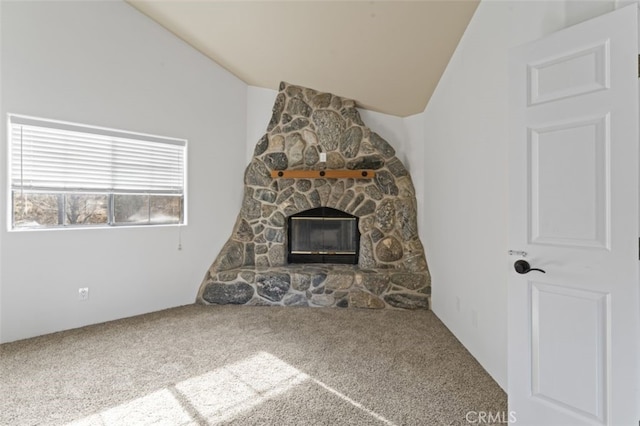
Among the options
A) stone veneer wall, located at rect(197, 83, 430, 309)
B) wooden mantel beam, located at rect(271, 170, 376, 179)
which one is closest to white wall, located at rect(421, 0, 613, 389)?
stone veneer wall, located at rect(197, 83, 430, 309)

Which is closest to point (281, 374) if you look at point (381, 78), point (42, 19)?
point (381, 78)

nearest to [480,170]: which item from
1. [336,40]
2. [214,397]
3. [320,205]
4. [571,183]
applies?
[571,183]

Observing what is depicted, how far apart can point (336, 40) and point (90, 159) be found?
2.61 meters

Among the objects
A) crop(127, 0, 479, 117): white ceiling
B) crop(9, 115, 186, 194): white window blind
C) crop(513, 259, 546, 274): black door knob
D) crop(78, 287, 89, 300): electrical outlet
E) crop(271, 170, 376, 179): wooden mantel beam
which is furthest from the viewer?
crop(271, 170, 376, 179): wooden mantel beam

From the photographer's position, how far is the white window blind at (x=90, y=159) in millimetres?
2596

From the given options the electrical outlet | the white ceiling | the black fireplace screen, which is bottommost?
the electrical outlet

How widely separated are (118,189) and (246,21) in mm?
2099

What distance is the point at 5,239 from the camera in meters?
2.49

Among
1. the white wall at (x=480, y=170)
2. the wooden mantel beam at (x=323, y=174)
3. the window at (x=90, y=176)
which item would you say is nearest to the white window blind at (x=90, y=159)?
the window at (x=90, y=176)

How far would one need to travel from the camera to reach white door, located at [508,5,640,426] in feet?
4.08

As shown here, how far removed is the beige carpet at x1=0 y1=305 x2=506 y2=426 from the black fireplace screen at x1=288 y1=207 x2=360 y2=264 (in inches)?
42.5

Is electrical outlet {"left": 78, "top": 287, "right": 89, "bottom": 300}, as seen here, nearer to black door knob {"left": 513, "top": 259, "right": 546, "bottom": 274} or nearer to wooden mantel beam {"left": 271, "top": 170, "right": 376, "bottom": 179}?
wooden mantel beam {"left": 271, "top": 170, "right": 376, "bottom": 179}

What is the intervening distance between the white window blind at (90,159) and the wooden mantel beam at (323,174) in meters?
1.15

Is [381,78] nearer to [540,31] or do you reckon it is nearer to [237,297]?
[540,31]
